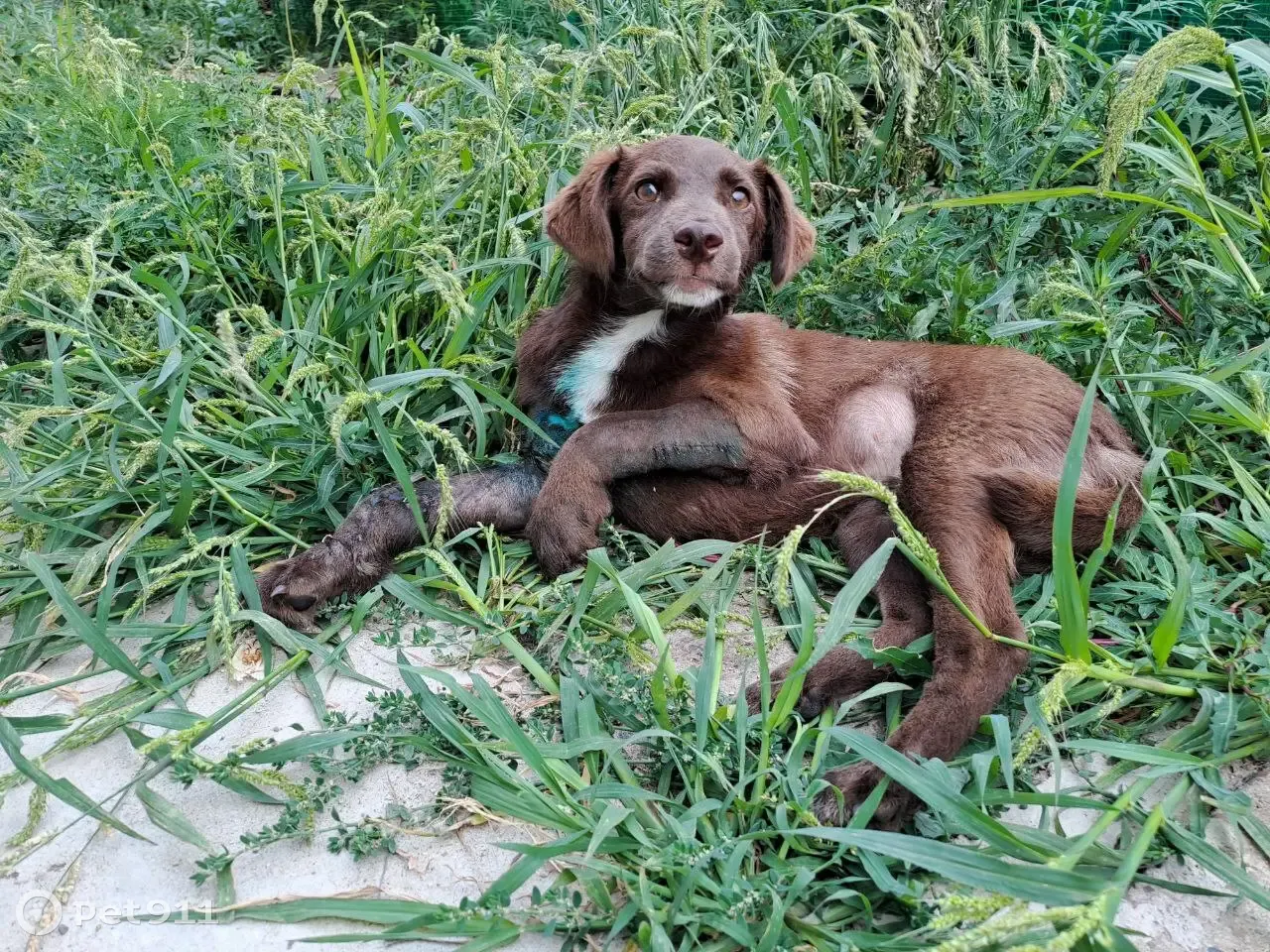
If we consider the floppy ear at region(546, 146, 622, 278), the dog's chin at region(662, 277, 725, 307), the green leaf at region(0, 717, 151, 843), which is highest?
the floppy ear at region(546, 146, 622, 278)

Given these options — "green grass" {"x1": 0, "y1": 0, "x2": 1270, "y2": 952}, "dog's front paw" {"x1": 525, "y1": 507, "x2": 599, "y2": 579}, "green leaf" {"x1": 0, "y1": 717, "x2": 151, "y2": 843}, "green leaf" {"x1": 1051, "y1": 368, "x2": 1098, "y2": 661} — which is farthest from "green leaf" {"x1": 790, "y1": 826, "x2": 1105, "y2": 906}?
"green leaf" {"x1": 0, "y1": 717, "x2": 151, "y2": 843}

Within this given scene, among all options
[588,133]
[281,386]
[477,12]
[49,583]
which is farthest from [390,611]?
[477,12]

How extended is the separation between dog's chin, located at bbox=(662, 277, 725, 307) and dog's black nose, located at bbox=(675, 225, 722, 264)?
0.21 feet

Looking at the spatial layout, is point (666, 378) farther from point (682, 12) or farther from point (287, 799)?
point (682, 12)

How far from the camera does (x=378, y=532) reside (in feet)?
9.87

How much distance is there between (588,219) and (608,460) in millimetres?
792

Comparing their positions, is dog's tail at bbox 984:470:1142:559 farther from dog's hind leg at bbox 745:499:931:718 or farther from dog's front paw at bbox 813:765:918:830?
dog's front paw at bbox 813:765:918:830

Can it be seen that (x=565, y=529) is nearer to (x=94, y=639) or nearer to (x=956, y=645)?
(x=956, y=645)

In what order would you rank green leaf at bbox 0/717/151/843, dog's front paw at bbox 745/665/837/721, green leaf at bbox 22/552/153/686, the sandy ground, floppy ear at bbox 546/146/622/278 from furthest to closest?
floppy ear at bbox 546/146/622/278 < dog's front paw at bbox 745/665/837/721 < green leaf at bbox 22/552/153/686 < green leaf at bbox 0/717/151/843 < the sandy ground

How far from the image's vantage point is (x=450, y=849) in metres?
Answer: 2.15

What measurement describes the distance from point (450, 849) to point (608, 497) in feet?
3.95

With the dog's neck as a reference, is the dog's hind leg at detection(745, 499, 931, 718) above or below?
below

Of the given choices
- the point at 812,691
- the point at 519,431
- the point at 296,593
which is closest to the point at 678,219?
the point at 519,431

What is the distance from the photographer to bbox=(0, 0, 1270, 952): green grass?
6.76ft
